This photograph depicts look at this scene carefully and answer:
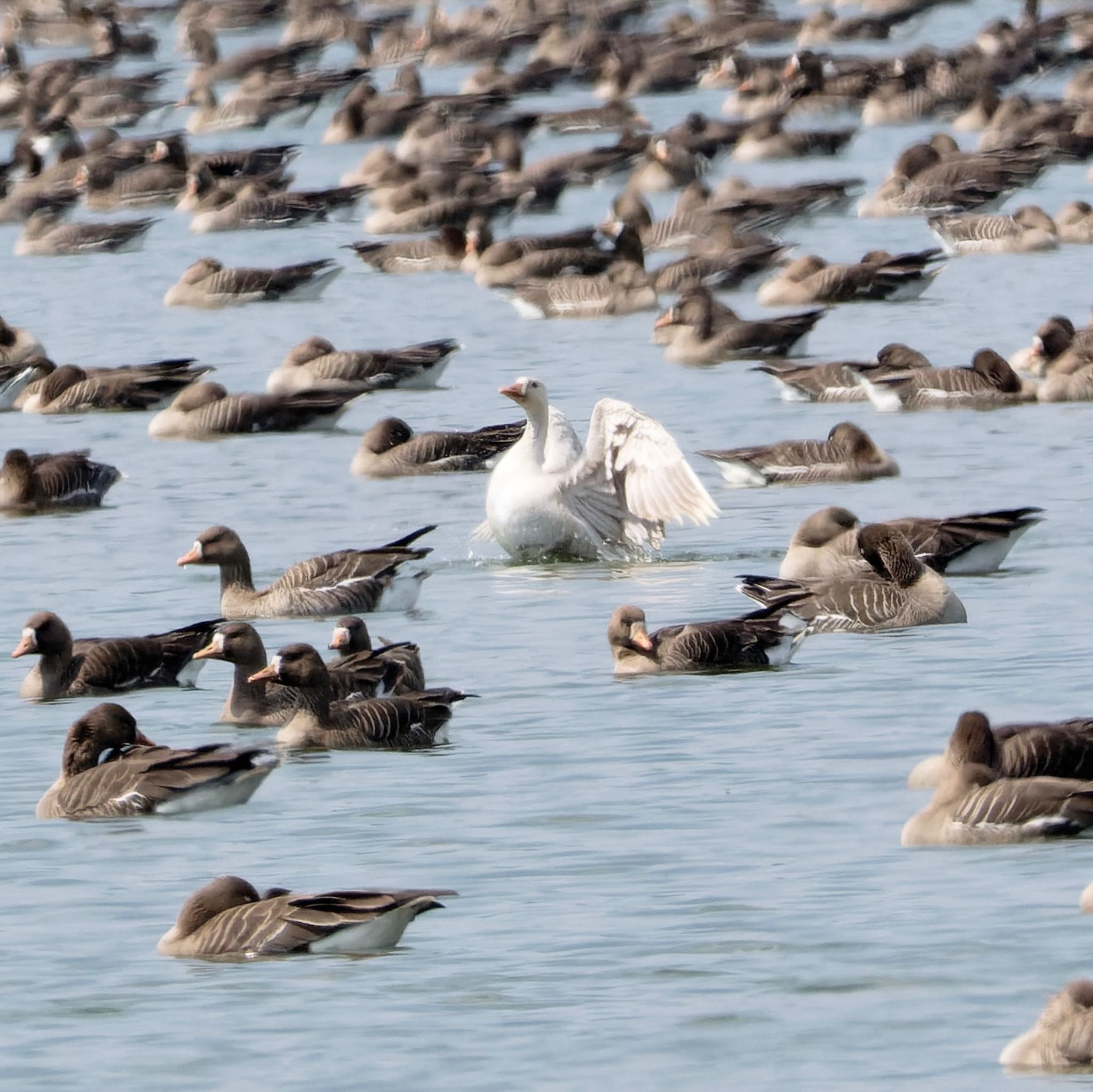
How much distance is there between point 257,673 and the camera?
14711 mm

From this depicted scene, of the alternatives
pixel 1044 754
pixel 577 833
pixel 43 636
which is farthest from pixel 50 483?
pixel 1044 754

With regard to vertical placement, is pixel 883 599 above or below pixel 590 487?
below

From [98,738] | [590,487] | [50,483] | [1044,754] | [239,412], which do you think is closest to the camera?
[1044,754]

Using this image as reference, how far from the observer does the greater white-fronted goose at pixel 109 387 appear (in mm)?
26797

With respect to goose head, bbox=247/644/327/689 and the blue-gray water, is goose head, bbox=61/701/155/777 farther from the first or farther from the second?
goose head, bbox=247/644/327/689

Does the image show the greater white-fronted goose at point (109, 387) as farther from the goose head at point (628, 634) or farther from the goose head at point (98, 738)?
the goose head at point (98, 738)

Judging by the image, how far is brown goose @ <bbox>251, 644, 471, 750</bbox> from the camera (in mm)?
13875

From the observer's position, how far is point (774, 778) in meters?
13.2

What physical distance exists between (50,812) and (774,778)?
3.02 metres

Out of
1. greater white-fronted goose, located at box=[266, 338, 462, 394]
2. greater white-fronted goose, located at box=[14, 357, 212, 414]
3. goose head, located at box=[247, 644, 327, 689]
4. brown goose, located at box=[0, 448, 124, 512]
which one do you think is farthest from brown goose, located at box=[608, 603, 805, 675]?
greater white-fronted goose, located at box=[14, 357, 212, 414]

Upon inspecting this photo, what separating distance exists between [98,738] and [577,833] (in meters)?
2.26

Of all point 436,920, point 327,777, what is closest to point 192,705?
point 327,777

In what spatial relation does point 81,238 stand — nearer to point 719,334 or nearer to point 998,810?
point 719,334

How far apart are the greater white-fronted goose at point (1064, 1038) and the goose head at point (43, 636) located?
7.10 metres
